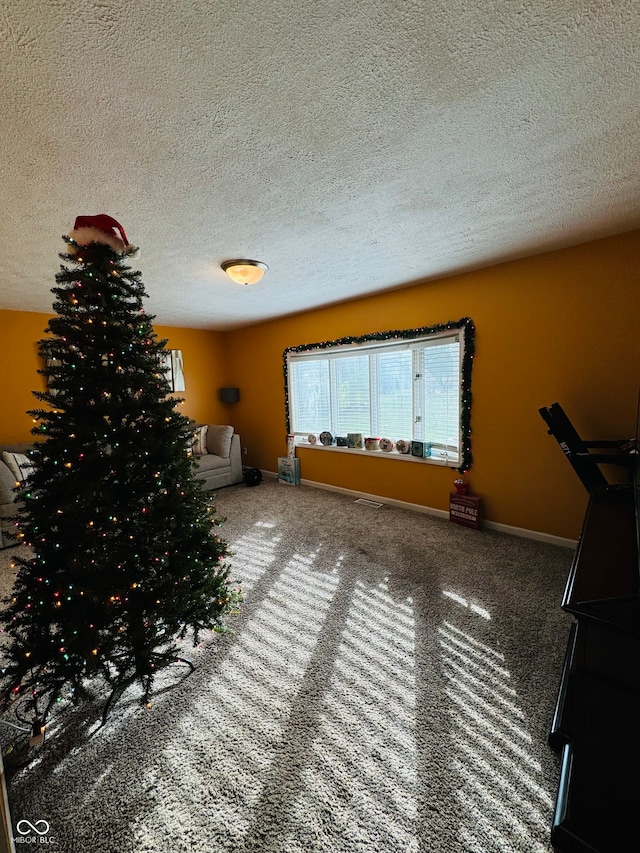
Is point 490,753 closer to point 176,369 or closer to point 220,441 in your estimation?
point 220,441

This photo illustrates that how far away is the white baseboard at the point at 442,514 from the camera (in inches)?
111

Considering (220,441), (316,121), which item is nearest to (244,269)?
(316,121)

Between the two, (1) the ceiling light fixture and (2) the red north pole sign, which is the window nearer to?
(2) the red north pole sign

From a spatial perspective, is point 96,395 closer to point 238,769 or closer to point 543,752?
point 238,769

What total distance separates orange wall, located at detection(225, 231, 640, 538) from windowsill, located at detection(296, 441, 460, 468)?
8 centimetres

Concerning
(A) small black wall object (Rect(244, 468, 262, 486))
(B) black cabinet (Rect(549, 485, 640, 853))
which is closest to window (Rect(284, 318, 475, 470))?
(A) small black wall object (Rect(244, 468, 262, 486))

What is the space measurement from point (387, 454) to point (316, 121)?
3135 millimetres

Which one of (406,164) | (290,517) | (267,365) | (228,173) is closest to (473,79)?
(406,164)

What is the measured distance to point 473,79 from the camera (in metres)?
Answer: 1.12

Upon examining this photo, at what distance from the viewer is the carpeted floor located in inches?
42.1

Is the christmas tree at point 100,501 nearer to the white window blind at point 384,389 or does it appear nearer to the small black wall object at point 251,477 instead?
the white window blind at point 384,389

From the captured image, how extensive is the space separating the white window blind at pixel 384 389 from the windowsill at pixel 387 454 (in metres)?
0.07

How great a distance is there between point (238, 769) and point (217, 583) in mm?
679

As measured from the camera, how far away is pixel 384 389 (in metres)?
3.94
